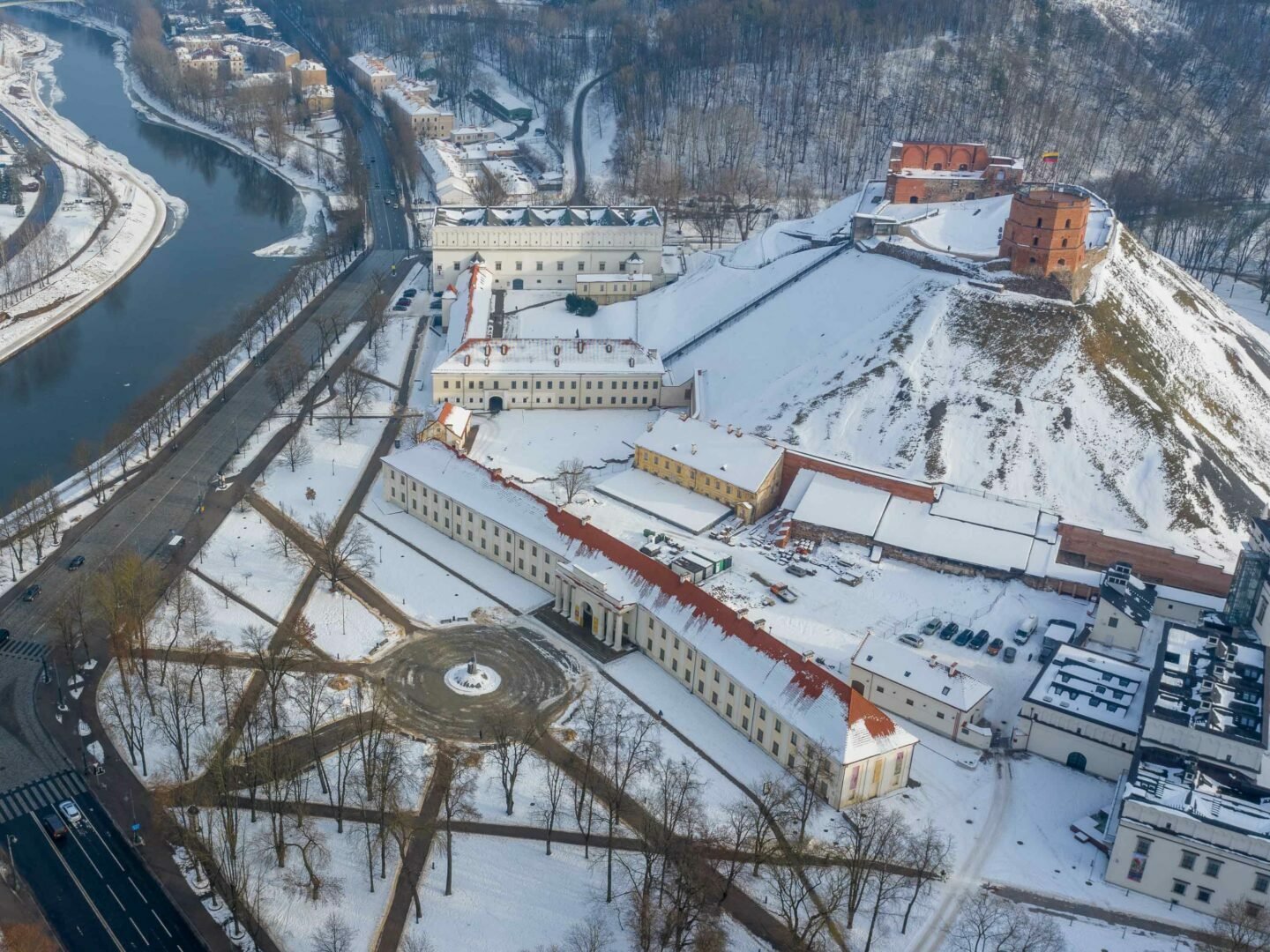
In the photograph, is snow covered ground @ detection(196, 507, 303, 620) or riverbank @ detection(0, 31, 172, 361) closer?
snow covered ground @ detection(196, 507, 303, 620)

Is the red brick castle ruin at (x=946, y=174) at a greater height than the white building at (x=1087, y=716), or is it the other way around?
the red brick castle ruin at (x=946, y=174)

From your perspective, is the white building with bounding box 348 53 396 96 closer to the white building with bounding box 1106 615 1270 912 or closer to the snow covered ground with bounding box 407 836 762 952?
the snow covered ground with bounding box 407 836 762 952

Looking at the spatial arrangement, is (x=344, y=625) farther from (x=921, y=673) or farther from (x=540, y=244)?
(x=540, y=244)

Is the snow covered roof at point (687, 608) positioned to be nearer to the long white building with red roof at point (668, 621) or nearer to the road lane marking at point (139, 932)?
the long white building with red roof at point (668, 621)

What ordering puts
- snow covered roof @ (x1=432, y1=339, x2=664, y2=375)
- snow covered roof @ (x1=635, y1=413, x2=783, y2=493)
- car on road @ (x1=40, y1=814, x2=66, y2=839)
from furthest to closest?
snow covered roof @ (x1=432, y1=339, x2=664, y2=375) < snow covered roof @ (x1=635, y1=413, x2=783, y2=493) < car on road @ (x1=40, y1=814, x2=66, y2=839)

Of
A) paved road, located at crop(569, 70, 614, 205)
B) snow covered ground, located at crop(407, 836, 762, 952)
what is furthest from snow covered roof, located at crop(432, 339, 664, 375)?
paved road, located at crop(569, 70, 614, 205)

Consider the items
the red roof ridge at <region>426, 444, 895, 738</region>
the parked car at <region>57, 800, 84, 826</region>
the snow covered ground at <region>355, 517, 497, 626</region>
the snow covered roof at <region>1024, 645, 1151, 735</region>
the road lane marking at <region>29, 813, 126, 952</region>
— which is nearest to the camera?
the road lane marking at <region>29, 813, 126, 952</region>

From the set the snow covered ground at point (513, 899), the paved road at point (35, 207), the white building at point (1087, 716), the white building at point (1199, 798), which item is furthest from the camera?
the paved road at point (35, 207)

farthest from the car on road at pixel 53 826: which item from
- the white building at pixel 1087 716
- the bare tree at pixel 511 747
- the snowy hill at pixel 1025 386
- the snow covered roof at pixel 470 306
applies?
the snow covered roof at pixel 470 306
